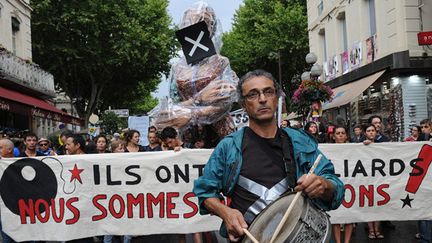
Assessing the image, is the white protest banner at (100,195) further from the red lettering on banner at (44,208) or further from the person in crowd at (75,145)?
the person in crowd at (75,145)

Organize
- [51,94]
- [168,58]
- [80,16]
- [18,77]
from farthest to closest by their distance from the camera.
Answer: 1. [168,58]
2. [80,16]
3. [51,94]
4. [18,77]

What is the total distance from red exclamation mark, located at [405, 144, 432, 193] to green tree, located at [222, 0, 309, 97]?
78.7 feet

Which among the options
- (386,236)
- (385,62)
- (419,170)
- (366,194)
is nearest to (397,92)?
(385,62)

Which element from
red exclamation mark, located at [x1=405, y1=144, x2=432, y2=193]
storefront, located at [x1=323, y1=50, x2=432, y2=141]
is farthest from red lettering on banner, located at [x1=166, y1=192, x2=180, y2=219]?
storefront, located at [x1=323, y1=50, x2=432, y2=141]

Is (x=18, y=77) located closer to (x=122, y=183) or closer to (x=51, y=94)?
(x=51, y=94)

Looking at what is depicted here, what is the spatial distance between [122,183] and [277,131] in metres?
4.21

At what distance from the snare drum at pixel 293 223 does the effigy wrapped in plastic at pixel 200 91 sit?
2469 millimetres

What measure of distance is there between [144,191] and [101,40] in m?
24.6

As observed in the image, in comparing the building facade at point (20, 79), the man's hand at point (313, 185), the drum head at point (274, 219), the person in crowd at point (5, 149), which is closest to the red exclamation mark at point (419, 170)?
the man's hand at point (313, 185)

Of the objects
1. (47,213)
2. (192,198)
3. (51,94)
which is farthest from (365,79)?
(51,94)

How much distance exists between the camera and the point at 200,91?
4.68m

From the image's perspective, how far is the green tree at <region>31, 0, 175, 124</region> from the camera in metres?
28.0

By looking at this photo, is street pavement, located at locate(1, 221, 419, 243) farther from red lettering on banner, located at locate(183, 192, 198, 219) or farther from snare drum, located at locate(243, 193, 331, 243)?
snare drum, located at locate(243, 193, 331, 243)

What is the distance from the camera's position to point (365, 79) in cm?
1738
